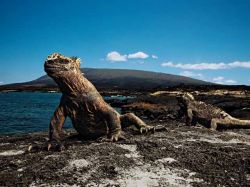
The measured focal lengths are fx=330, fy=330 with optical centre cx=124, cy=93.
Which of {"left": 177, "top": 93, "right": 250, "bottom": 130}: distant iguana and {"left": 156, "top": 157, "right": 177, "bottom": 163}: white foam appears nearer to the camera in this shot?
{"left": 156, "top": 157, "right": 177, "bottom": 163}: white foam

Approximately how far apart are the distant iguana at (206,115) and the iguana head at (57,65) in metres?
5.84

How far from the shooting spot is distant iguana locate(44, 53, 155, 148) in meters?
7.86

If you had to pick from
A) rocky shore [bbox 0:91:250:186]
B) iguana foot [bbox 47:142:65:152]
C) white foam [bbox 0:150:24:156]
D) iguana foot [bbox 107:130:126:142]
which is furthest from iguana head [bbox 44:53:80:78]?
white foam [bbox 0:150:24:156]

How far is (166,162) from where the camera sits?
625cm

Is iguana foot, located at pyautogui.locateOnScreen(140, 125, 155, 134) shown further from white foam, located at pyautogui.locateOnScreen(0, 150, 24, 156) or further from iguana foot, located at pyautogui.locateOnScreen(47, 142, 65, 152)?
white foam, located at pyautogui.locateOnScreen(0, 150, 24, 156)

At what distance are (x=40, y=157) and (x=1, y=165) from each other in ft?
2.47

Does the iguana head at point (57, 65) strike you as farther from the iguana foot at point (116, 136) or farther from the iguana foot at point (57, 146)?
the iguana foot at point (116, 136)

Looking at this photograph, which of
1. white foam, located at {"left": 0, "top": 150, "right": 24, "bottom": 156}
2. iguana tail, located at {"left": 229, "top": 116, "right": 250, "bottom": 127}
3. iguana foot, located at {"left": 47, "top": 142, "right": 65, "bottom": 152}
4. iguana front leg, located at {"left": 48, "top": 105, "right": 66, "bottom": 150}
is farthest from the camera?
iguana tail, located at {"left": 229, "top": 116, "right": 250, "bottom": 127}

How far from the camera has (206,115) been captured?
12.0m

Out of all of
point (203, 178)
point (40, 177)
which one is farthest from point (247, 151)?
point (40, 177)

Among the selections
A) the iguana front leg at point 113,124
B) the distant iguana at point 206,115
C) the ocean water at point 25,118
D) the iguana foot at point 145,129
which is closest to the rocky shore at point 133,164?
the iguana front leg at point 113,124

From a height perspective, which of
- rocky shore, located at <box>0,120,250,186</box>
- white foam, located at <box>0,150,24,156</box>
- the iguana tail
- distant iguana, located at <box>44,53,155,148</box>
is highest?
distant iguana, located at <box>44,53,155,148</box>

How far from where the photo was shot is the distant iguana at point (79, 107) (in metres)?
7.86

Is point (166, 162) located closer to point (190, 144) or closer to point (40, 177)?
point (190, 144)
